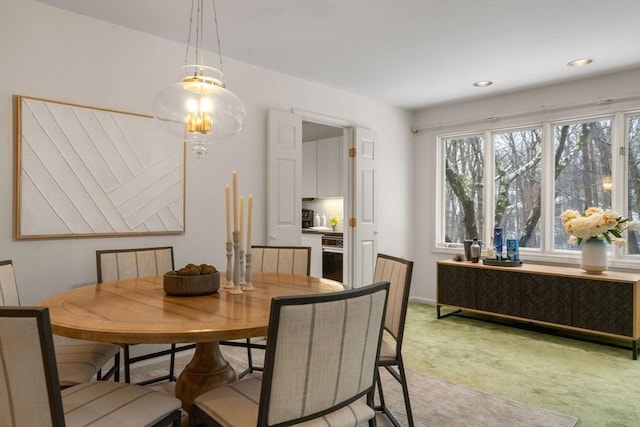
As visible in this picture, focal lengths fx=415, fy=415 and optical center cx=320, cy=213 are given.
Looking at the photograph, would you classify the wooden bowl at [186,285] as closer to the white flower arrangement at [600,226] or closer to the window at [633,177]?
the white flower arrangement at [600,226]

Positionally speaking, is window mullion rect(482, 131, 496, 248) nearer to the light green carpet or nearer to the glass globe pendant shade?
the light green carpet

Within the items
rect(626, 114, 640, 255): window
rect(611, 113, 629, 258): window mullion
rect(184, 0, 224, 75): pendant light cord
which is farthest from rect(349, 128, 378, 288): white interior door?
rect(626, 114, 640, 255): window

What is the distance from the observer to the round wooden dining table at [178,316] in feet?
4.34

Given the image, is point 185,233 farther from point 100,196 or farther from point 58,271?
point 58,271

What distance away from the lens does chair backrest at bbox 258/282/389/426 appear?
1.14 metres

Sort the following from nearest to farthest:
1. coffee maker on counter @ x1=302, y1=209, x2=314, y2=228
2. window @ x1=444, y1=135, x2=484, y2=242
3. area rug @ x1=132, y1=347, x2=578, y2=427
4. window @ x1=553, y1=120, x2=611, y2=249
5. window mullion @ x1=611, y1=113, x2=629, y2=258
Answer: area rug @ x1=132, y1=347, x2=578, y2=427 < window mullion @ x1=611, y1=113, x2=629, y2=258 < window @ x1=553, y1=120, x2=611, y2=249 < window @ x1=444, y1=135, x2=484, y2=242 < coffee maker on counter @ x1=302, y1=209, x2=314, y2=228

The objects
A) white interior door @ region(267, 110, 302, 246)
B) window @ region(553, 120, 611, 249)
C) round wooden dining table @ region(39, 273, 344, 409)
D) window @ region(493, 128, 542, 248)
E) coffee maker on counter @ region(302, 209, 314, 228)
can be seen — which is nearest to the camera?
round wooden dining table @ region(39, 273, 344, 409)

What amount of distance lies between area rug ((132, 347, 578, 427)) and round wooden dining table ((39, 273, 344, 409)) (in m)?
0.89

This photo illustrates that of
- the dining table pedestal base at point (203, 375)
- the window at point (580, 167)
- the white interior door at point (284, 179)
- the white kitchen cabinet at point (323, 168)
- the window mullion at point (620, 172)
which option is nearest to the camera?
the dining table pedestal base at point (203, 375)

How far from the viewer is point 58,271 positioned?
2.67 m

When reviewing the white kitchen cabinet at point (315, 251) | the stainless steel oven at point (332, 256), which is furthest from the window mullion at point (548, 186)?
the white kitchen cabinet at point (315, 251)

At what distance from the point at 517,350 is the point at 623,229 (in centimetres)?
141

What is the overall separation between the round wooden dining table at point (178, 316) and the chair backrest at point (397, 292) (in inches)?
11.1

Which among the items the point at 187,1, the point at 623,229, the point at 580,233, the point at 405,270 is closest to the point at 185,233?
the point at 187,1
